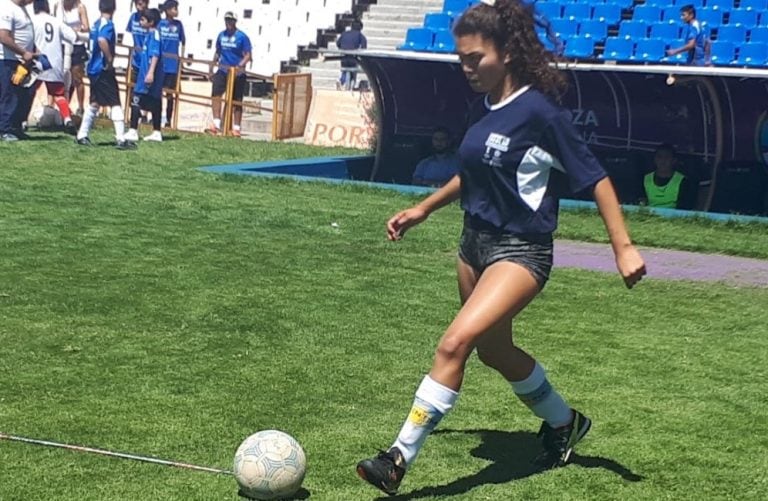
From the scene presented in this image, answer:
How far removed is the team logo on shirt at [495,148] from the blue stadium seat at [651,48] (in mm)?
12958

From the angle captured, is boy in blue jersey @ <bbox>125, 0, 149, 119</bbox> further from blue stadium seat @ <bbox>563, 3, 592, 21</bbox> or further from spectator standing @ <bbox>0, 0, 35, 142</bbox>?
blue stadium seat @ <bbox>563, 3, 592, 21</bbox>

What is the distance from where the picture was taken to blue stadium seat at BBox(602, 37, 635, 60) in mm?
17250

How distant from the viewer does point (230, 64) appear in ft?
71.8

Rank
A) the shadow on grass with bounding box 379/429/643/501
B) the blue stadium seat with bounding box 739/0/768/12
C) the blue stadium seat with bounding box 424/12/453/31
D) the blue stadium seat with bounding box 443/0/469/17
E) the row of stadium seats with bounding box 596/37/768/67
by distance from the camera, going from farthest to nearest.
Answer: the blue stadium seat with bounding box 443/0/469/17
the blue stadium seat with bounding box 424/12/453/31
the blue stadium seat with bounding box 739/0/768/12
the row of stadium seats with bounding box 596/37/768/67
the shadow on grass with bounding box 379/429/643/501

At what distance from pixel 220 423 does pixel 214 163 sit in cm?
1138

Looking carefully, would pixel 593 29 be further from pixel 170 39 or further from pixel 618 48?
pixel 170 39

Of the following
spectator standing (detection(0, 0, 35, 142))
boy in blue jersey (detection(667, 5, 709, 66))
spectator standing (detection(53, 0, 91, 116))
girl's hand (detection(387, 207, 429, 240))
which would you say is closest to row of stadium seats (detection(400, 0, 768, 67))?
boy in blue jersey (detection(667, 5, 709, 66))

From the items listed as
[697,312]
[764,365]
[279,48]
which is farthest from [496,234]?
[279,48]

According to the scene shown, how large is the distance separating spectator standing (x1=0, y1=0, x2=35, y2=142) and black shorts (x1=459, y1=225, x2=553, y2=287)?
526 inches

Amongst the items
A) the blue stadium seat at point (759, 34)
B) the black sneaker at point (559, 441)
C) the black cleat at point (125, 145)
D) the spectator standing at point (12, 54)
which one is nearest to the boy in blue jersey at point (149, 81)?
the black cleat at point (125, 145)

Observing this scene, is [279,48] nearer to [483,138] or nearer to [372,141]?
[372,141]

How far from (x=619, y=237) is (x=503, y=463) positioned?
1.20 m

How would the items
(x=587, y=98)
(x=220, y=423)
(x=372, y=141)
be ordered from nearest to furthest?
(x=220, y=423) → (x=587, y=98) → (x=372, y=141)

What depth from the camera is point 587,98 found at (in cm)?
1598
